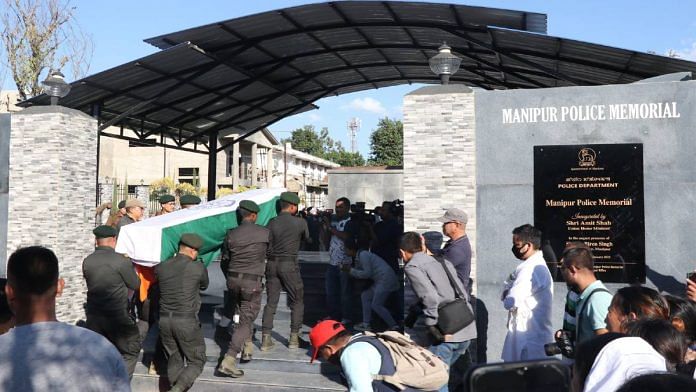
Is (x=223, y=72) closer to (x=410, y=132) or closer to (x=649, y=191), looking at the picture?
(x=410, y=132)

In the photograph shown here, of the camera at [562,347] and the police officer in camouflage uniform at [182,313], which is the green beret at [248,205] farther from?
the camera at [562,347]

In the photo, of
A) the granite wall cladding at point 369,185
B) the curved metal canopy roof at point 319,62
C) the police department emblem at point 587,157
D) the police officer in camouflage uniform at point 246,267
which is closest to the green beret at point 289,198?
the police officer in camouflage uniform at point 246,267

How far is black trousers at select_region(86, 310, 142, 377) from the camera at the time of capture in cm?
632

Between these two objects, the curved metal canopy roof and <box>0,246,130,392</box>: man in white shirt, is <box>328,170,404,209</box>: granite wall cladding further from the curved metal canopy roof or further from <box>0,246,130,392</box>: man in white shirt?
<box>0,246,130,392</box>: man in white shirt

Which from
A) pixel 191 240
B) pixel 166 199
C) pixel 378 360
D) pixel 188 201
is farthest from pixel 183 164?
pixel 378 360

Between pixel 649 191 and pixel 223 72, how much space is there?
354 inches

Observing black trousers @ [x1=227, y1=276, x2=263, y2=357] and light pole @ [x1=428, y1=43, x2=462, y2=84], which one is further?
light pole @ [x1=428, y1=43, x2=462, y2=84]

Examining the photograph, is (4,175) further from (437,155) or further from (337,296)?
(437,155)

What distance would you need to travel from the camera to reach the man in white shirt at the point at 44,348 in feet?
7.22

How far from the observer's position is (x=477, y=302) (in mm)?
7199

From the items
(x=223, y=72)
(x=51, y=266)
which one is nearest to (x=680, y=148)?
(x=51, y=266)

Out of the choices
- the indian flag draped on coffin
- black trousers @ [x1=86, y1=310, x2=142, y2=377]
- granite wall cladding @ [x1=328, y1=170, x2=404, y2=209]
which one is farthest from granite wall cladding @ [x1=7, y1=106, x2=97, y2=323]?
granite wall cladding @ [x1=328, y1=170, x2=404, y2=209]

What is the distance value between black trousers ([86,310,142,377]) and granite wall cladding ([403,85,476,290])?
3.30m

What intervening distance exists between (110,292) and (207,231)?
5.54 feet
